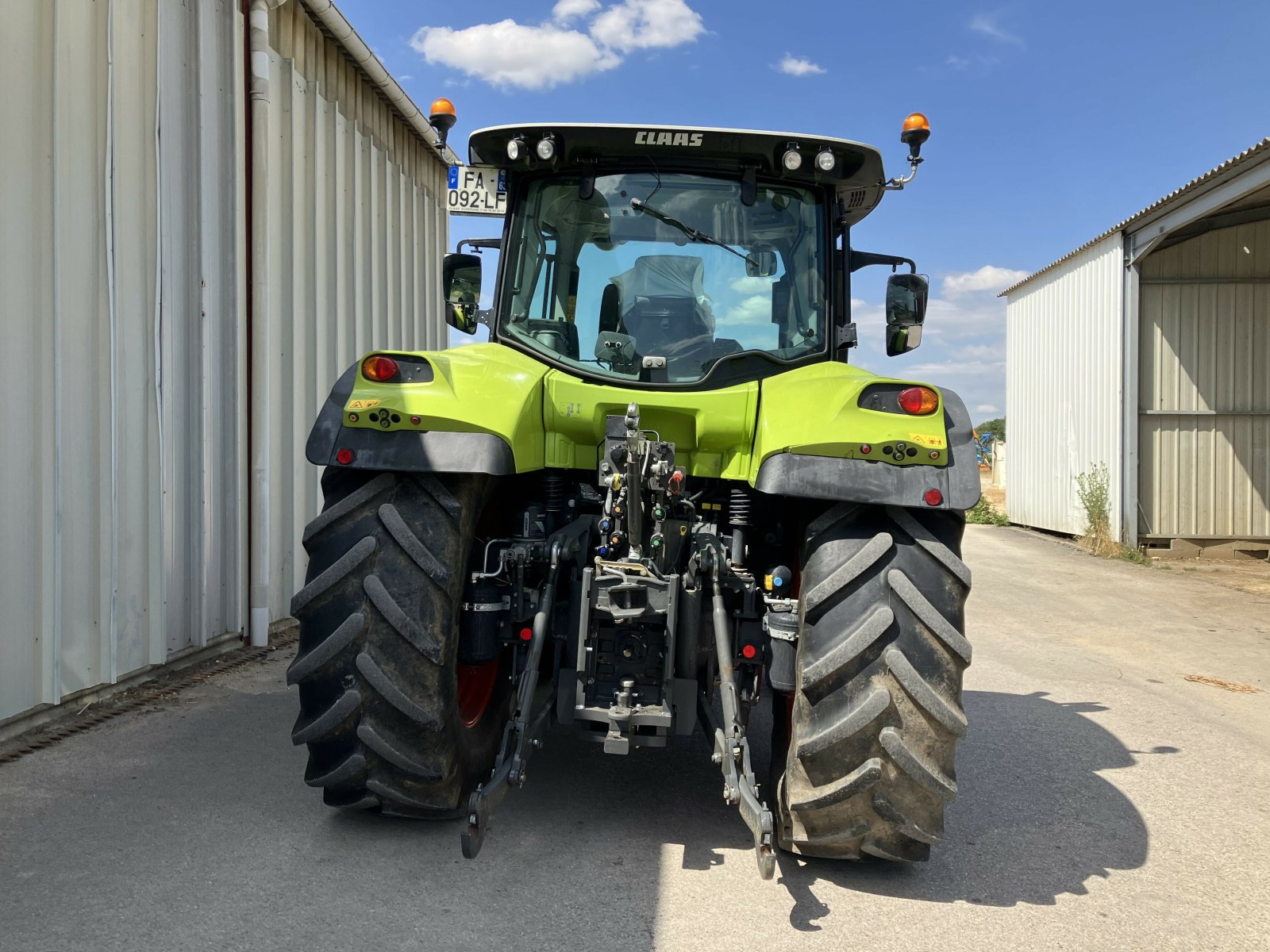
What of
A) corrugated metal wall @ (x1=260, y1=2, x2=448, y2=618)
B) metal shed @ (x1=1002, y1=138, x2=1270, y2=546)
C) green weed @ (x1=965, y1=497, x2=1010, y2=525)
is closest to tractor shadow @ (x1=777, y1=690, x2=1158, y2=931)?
corrugated metal wall @ (x1=260, y1=2, x2=448, y2=618)

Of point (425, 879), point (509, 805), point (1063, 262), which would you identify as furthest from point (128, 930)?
point (1063, 262)

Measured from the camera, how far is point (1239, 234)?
1366 cm

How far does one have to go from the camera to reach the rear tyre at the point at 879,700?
296 cm

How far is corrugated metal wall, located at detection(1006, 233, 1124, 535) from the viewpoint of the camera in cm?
1405

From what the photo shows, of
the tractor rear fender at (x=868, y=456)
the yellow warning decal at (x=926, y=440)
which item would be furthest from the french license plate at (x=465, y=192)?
the yellow warning decal at (x=926, y=440)

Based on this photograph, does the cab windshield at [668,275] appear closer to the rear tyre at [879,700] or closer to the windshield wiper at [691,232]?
the windshield wiper at [691,232]

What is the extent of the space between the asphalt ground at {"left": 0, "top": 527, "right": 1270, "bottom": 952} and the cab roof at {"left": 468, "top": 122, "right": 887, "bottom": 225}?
97.4 inches

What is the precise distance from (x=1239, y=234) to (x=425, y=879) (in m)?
14.6

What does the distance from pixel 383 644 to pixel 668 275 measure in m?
1.81

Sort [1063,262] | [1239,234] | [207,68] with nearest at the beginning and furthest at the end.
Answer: [207,68] < [1239,234] < [1063,262]

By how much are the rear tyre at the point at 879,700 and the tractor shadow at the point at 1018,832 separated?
0.56 ft

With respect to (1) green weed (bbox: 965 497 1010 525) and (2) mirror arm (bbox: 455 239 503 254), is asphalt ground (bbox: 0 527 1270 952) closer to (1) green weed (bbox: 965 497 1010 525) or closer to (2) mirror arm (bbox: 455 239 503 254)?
(2) mirror arm (bbox: 455 239 503 254)

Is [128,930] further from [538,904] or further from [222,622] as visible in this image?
[222,622]

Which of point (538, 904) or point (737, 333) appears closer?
point (538, 904)
